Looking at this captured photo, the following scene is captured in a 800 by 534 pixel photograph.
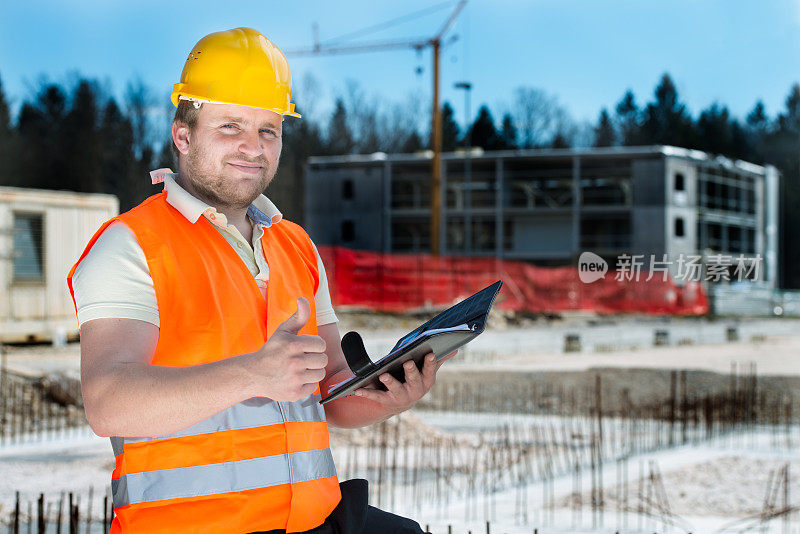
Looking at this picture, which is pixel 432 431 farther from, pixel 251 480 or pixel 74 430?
pixel 251 480

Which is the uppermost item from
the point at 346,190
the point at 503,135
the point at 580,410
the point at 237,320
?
the point at 503,135

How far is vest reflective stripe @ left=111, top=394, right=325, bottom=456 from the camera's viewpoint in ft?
4.71

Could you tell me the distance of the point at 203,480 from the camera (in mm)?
1436

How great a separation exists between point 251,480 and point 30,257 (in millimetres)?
12927

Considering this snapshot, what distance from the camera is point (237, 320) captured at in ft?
4.87

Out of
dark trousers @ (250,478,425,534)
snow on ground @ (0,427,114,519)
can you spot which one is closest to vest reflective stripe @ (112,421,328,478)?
dark trousers @ (250,478,425,534)

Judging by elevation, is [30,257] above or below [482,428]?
above

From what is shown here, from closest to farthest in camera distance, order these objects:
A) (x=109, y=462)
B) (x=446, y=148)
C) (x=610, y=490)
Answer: (x=610, y=490) < (x=109, y=462) < (x=446, y=148)

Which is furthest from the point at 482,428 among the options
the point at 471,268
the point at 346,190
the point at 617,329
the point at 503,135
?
the point at 503,135

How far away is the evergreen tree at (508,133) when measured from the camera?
1698 inches

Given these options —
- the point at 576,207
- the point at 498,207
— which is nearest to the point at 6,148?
the point at 498,207

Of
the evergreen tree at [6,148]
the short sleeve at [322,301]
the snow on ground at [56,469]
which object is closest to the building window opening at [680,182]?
the evergreen tree at [6,148]

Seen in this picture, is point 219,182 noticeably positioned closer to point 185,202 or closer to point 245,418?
point 185,202

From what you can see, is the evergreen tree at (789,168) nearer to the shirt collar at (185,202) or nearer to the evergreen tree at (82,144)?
the evergreen tree at (82,144)
